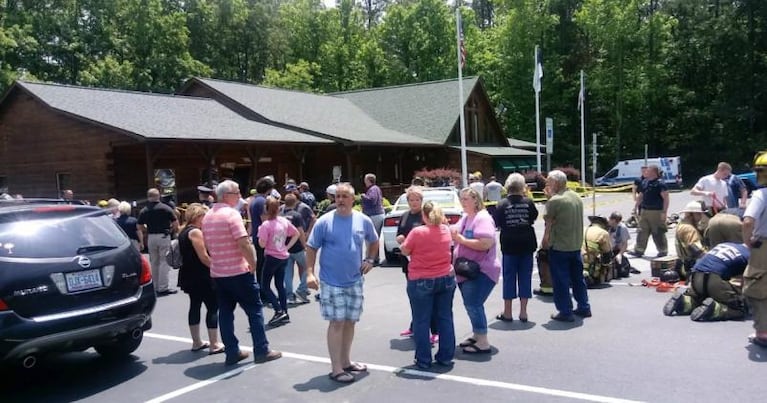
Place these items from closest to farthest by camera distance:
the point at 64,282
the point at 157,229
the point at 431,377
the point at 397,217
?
the point at 64,282 → the point at 431,377 → the point at 157,229 → the point at 397,217

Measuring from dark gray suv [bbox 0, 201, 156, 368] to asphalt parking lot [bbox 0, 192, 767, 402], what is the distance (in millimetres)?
477

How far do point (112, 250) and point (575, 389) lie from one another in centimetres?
442

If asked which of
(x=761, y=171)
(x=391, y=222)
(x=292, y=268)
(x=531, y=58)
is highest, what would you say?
(x=531, y=58)

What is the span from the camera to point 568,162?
4909 centimetres

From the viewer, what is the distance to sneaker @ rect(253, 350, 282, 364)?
6203mm

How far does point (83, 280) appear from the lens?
5555 mm

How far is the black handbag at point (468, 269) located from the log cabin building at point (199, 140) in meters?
14.4

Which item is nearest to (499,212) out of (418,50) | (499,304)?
(499,304)

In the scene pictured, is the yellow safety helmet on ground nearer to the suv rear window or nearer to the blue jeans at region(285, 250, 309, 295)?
the blue jeans at region(285, 250, 309, 295)

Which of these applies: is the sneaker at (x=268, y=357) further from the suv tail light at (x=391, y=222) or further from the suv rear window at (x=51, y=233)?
the suv tail light at (x=391, y=222)

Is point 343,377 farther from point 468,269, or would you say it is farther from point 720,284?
point 720,284

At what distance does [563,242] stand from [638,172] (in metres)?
36.1

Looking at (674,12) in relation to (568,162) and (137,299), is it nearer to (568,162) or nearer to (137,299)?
(568,162)

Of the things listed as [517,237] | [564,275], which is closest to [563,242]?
[564,275]
